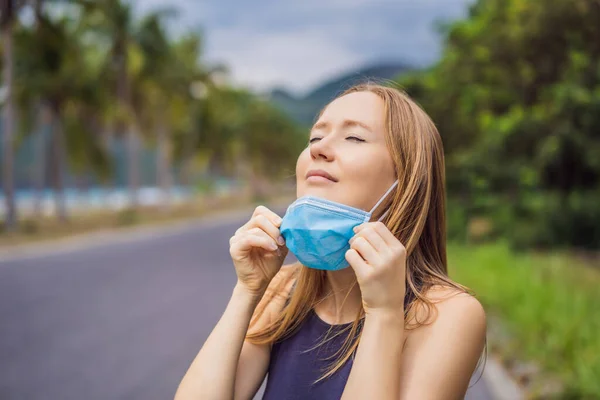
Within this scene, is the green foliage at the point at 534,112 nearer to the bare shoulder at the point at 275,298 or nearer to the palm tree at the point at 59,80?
the bare shoulder at the point at 275,298

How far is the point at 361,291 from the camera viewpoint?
4.81 feet

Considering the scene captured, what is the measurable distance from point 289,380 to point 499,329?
5746 millimetres

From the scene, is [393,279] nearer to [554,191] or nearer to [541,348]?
[541,348]

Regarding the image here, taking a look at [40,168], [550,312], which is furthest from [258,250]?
[40,168]

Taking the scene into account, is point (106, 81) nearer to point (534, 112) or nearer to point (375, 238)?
point (534, 112)

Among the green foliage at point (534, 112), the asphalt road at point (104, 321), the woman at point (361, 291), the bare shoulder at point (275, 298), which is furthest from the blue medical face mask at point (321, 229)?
the green foliage at point (534, 112)

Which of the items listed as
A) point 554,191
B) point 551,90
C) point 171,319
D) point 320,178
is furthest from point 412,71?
point 320,178

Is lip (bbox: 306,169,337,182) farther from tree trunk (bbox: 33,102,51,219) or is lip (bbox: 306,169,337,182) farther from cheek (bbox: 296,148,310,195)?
tree trunk (bbox: 33,102,51,219)

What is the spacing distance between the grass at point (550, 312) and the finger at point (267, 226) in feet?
10.5

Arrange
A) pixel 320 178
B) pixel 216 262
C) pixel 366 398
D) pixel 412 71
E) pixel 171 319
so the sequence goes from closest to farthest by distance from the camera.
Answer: pixel 366 398 < pixel 320 178 < pixel 171 319 < pixel 216 262 < pixel 412 71

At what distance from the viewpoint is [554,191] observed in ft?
45.2

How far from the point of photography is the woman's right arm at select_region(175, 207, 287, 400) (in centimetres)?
164

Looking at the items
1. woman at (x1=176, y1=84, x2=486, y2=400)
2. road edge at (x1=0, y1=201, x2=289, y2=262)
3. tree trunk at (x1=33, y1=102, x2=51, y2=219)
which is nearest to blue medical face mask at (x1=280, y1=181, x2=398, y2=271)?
woman at (x1=176, y1=84, x2=486, y2=400)

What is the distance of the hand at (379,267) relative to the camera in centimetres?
141
